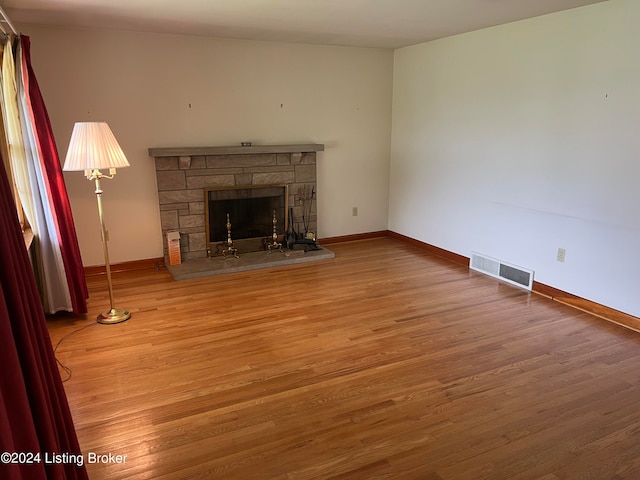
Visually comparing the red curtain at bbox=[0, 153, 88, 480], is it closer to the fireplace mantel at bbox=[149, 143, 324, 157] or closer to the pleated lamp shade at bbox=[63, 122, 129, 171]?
the pleated lamp shade at bbox=[63, 122, 129, 171]

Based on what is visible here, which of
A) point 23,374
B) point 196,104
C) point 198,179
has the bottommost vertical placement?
point 23,374

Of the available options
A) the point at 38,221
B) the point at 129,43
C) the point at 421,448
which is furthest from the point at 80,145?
the point at 421,448

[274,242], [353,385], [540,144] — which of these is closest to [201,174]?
[274,242]

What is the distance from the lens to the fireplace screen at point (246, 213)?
494 cm

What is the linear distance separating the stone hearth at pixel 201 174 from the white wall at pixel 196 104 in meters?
0.16

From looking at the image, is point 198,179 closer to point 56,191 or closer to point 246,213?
point 246,213

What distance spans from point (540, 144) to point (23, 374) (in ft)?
13.1

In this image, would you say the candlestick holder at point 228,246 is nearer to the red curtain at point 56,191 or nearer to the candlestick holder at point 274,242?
the candlestick holder at point 274,242

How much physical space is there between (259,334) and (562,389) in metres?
1.97

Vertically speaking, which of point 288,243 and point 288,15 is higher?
point 288,15

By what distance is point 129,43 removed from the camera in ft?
14.1

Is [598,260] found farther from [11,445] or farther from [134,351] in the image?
[11,445]

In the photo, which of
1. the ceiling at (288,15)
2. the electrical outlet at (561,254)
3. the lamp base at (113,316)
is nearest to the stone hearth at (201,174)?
the ceiling at (288,15)

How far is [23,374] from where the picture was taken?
1.24 meters
